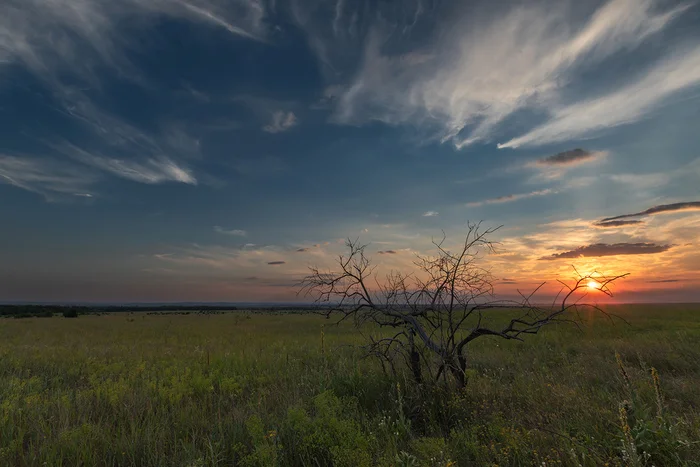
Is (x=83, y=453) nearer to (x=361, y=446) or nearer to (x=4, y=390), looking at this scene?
(x=361, y=446)

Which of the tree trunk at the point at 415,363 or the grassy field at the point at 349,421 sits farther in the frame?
the tree trunk at the point at 415,363

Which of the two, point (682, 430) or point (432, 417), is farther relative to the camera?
point (432, 417)

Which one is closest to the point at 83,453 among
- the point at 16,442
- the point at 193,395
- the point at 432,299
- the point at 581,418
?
the point at 16,442

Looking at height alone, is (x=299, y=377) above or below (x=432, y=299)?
below

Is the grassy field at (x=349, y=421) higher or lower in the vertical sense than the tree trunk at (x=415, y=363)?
lower

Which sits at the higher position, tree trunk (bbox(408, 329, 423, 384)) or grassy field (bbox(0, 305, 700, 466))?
tree trunk (bbox(408, 329, 423, 384))

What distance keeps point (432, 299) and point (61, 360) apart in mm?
12502

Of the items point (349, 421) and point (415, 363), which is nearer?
point (349, 421)

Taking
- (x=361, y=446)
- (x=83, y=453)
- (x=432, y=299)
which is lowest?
(x=83, y=453)

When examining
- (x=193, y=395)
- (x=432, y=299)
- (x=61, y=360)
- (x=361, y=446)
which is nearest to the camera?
(x=361, y=446)

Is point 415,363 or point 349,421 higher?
point 415,363

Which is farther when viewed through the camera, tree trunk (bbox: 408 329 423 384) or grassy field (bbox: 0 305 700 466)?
tree trunk (bbox: 408 329 423 384)

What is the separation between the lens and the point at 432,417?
5562mm

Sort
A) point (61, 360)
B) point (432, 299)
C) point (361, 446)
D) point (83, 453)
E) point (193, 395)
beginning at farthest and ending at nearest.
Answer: point (61, 360)
point (193, 395)
point (432, 299)
point (83, 453)
point (361, 446)
